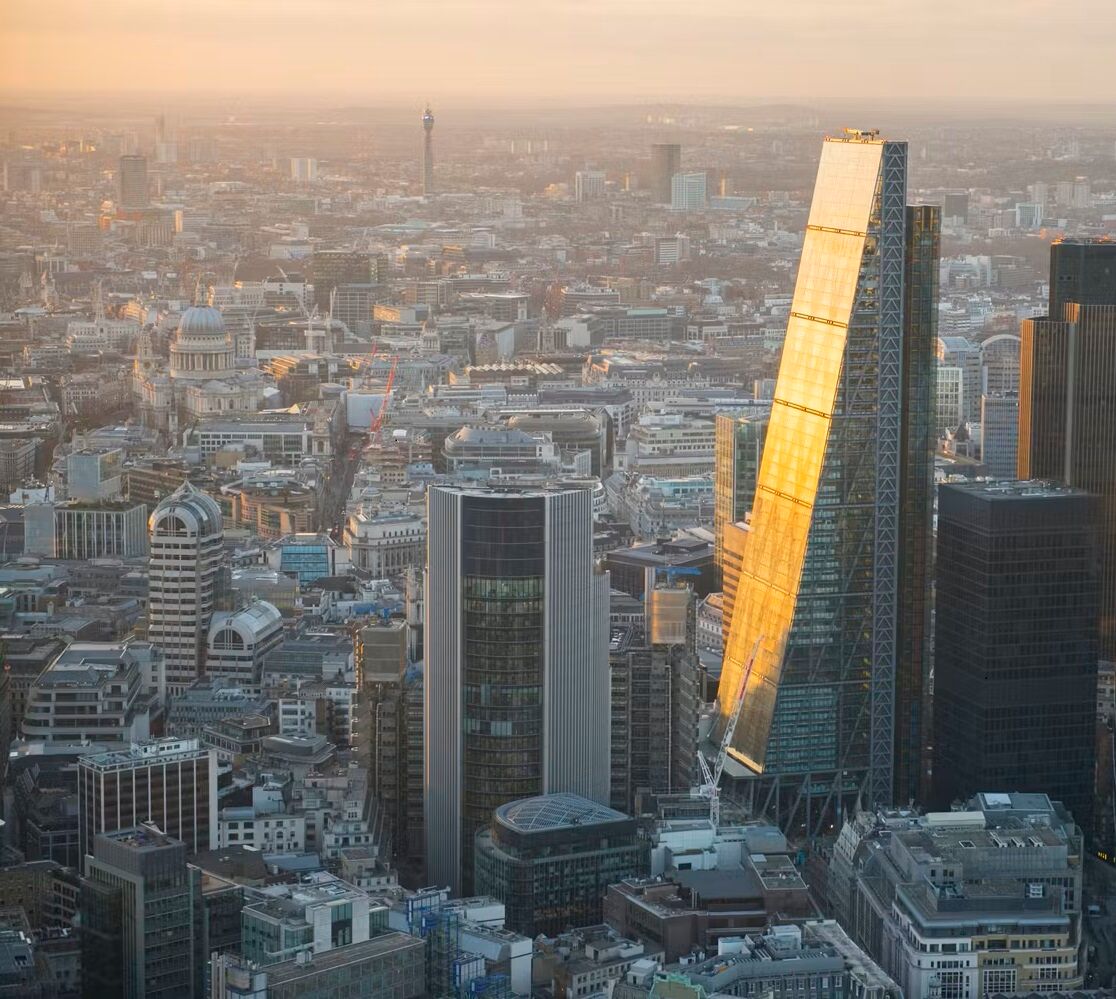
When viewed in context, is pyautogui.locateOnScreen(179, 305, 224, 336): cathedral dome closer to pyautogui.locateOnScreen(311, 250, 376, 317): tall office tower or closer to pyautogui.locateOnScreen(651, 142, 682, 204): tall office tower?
pyautogui.locateOnScreen(311, 250, 376, 317): tall office tower

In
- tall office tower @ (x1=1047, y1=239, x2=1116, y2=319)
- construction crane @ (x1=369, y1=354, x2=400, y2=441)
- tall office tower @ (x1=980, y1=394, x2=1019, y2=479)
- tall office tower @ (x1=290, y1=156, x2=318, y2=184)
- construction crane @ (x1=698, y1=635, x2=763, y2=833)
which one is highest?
tall office tower @ (x1=290, y1=156, x2=318, y2=184)

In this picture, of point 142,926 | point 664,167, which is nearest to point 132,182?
point 664,167

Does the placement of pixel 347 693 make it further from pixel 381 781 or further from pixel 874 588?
pixel 874 588

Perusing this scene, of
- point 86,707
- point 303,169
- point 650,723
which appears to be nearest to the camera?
point 650,723

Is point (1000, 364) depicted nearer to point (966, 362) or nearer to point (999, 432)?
point (966, 362)

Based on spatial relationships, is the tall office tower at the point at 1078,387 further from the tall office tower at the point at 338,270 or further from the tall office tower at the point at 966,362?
the tall office tower at the point at 338,270

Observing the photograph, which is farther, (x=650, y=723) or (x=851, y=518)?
(x=650, y=723)

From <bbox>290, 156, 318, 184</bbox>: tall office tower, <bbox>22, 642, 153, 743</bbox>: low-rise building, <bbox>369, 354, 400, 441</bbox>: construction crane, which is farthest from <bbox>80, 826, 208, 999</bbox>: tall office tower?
<bbox>290, 156, 318, 184</bbox>: tall office tower
